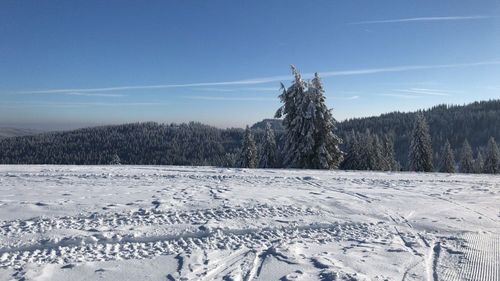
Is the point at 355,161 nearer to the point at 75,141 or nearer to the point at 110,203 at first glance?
the point at 110,203

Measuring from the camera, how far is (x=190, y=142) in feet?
625

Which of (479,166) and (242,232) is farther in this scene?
(479,166)

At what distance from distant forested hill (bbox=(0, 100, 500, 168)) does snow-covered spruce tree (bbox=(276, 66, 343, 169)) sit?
9602 cm

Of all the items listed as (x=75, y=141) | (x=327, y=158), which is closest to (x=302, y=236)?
(x=327, y=158)

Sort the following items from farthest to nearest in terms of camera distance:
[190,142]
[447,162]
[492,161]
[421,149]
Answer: [190,142] < [492,161] < [447,162] < [421,149]

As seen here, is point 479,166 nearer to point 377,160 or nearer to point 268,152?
point 377,160

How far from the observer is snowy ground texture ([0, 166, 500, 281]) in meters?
4.58

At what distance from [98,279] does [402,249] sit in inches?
175

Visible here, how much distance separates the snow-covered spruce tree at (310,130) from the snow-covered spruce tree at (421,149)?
1389 centimetres

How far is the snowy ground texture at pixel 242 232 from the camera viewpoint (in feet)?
15.0

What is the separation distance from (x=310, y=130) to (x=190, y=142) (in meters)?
170

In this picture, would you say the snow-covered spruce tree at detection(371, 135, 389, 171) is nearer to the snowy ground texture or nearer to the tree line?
the tree line

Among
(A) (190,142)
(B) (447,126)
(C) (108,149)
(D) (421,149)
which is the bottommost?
(C) (108,149)

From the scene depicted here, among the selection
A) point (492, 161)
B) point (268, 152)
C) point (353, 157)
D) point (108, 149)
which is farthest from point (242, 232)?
point (108, 149)
